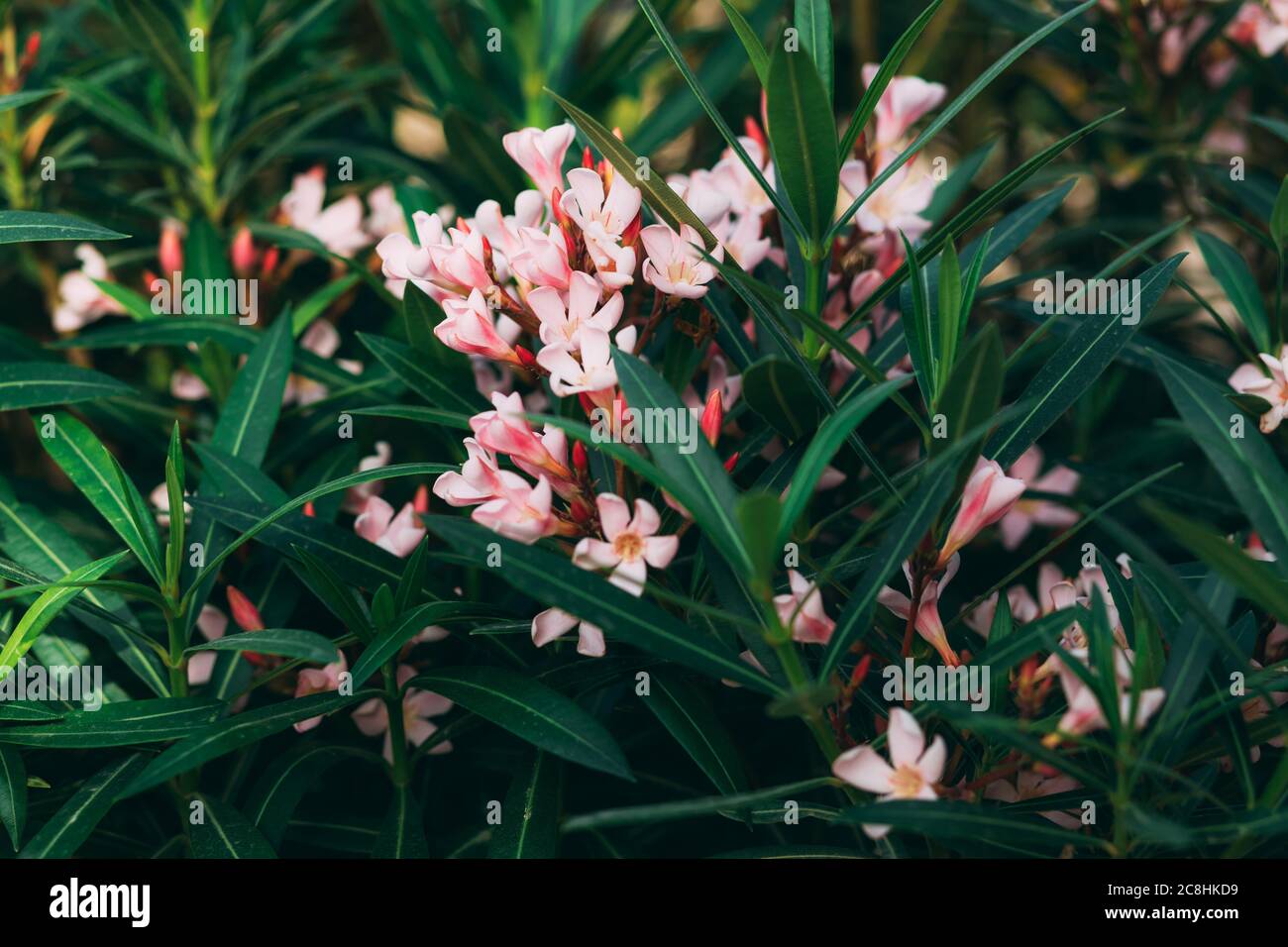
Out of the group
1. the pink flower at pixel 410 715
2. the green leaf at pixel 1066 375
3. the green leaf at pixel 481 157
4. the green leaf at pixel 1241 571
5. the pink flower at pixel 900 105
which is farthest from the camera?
the green leaf at pixel 481 157

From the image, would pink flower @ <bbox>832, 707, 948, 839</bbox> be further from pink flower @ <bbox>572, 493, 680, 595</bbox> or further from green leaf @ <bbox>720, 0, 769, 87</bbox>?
green leaf @ <bbox>720, 0, 769, 87</bbox>

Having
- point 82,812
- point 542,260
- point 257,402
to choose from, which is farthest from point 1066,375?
point 82,812

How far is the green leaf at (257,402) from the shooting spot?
1.12 meters

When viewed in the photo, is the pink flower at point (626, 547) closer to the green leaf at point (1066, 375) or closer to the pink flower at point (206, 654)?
the green leaf at point (1066, 375)

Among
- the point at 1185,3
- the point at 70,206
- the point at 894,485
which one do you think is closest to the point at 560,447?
the point at 894,485

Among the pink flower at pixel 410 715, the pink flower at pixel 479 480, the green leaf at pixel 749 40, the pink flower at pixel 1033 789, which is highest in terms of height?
the green leaf at pixel 749 40

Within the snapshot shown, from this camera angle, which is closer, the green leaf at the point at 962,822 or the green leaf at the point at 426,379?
the green leaf at the point at 962,822

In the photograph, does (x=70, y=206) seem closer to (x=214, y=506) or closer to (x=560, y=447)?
(x=214, y=506)

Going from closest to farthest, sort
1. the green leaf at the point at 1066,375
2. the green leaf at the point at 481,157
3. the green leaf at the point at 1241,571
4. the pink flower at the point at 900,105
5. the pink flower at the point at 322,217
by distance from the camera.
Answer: the green leaf at the point at 1241,571 → the green leaf at the point at 1066,375 → the pink flower at the point at 900,105 → the green leaf at the point at 481,157 → the pink flower at the point at 322,217

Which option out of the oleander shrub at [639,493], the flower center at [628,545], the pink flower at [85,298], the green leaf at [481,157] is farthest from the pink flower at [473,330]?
the pink flower at [85,298]

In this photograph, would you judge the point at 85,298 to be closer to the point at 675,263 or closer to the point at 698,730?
the point at 675,263

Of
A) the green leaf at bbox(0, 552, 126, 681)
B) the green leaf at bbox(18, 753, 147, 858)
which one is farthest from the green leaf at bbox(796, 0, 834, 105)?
the green leaf at bbox(18, 753, 147, 858)

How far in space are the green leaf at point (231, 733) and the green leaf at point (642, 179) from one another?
0.49 m

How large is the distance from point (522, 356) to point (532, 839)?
1.37 feet
